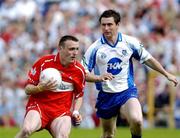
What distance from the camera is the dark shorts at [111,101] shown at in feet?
43.2

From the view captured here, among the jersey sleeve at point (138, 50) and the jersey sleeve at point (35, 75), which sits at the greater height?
the jersey sleeve at point (138, 50)

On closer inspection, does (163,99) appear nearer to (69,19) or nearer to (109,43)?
(69,19)

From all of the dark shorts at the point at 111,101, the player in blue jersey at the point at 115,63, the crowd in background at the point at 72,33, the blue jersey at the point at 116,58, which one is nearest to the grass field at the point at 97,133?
the crowd in background at the point at 72,33

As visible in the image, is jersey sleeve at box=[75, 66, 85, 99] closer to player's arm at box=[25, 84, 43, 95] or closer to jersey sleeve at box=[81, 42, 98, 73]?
jersey sleeve at box=[81, 42, 98, 73]

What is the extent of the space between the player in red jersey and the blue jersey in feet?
2.47

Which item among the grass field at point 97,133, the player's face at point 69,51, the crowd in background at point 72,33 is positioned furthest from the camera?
the crowd in background at point 72,33

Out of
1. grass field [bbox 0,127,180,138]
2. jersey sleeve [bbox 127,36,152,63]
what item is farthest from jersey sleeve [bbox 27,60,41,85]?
grass field [bbox 0,127,180,138]

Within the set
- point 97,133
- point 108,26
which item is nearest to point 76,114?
point 108,26

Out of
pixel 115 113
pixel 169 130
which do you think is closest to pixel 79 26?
pixel 169 130

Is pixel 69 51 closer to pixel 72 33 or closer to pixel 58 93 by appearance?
pixel 58 93

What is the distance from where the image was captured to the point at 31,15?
979 inches

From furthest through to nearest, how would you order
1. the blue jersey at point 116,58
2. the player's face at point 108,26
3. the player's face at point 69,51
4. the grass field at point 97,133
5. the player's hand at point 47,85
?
the grass field at point 97,133
the blue jersey at point 116,58
the player's face at point 108,26
the player's face at point 69,51
the player's hand at point 47,85

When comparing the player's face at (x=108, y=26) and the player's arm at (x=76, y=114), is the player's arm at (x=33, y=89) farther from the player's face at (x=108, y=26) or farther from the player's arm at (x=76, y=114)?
the player's face at (x=108, y=26)

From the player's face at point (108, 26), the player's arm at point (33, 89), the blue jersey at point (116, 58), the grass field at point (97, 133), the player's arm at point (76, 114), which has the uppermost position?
the player's face at point (108, 26)
